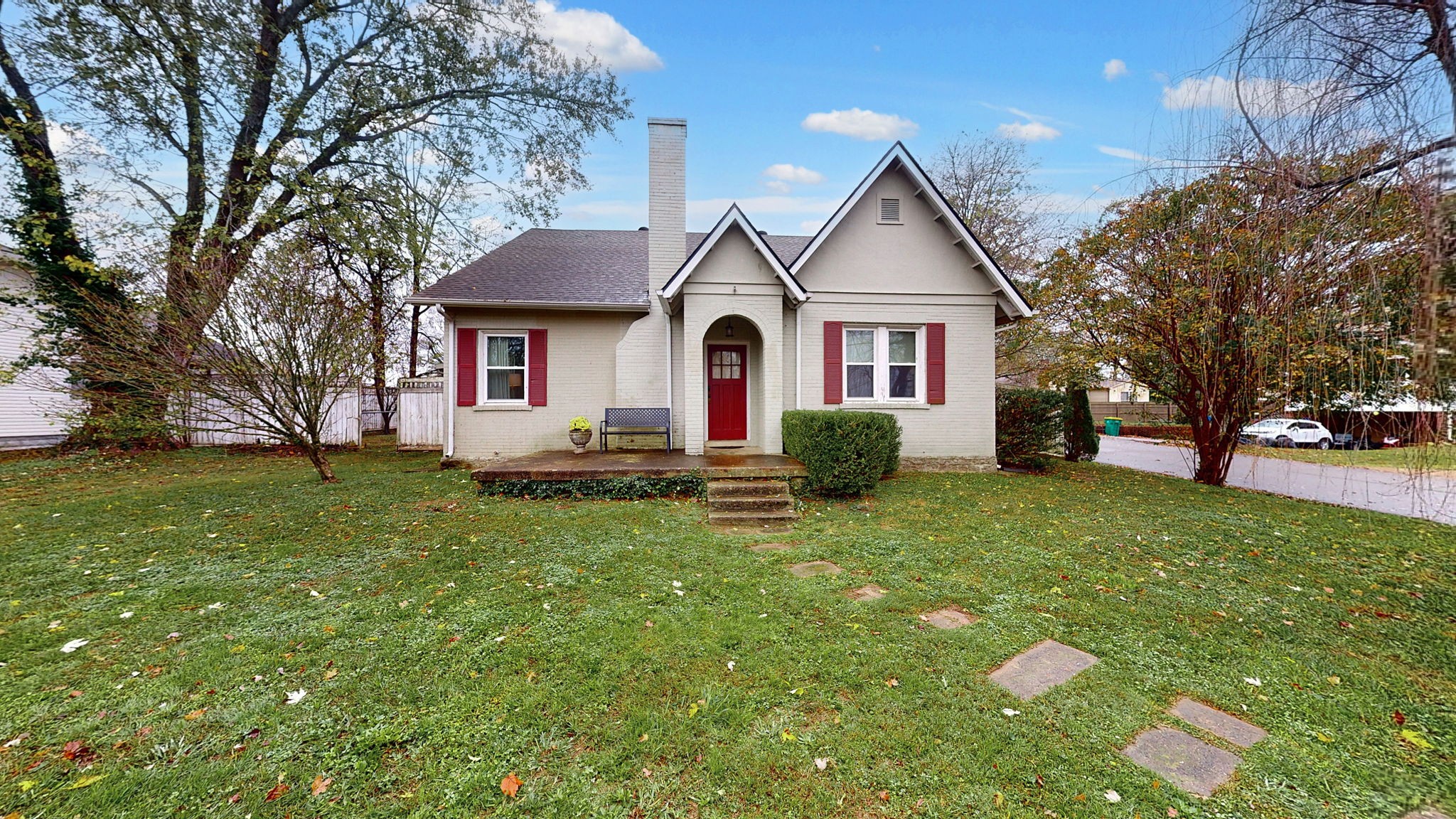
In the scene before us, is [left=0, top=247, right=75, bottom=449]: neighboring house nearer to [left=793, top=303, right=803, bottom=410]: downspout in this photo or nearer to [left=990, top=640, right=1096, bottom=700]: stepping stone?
[left=793, top=303, right=803, bottom=410]: downspout

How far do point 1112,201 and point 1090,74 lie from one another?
23.2 feet

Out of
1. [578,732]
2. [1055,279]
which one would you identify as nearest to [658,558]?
[578,732]

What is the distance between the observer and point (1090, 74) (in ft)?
13.9

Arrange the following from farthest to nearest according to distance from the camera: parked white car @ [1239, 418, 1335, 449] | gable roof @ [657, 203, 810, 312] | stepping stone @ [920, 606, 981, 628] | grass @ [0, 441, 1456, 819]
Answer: parked white car @ [1239, 418, 1335, 449] < gable roof @ [657, 203, 810, 312] < stepping stone @ [920, 606, 981, 628] < grass @ [0, 441, 1456, 819]

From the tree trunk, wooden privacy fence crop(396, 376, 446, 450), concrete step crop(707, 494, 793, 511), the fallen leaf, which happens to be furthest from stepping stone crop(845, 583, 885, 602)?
wooden privacy fence crop(396, 376, 446, 450)

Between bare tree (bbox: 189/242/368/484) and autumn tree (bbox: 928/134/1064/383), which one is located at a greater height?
autumn tree (bbox: 928/134/1064/383)

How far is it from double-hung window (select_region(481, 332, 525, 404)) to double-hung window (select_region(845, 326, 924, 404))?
6.84m

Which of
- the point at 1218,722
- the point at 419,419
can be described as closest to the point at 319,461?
the point at 419,419

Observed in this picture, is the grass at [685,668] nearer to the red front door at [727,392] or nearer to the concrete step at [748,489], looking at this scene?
the concrete step at [748,489]

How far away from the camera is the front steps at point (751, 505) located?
6535 millimetres

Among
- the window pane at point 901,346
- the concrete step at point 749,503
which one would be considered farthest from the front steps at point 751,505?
the window pane at point 901,346

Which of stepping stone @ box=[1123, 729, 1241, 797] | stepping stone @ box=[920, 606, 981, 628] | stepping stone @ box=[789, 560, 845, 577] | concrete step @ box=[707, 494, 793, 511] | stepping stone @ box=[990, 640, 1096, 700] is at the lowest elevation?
stepping stone @ box=[1123, 729, 1241, 797]

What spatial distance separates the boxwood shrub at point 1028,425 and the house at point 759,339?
117 centimetres

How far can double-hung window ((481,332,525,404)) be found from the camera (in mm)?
10461
